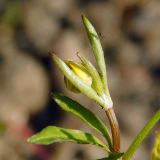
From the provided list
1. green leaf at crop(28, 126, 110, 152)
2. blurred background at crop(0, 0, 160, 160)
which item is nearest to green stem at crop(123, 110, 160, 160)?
green leaf at crop(28, 126, 110, 152)

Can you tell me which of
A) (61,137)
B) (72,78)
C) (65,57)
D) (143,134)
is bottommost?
(143,134)

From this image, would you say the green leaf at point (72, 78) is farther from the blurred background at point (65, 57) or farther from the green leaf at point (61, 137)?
the blurred background at point (65, 57)

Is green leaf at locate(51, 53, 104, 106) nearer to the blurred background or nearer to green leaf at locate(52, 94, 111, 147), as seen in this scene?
green leaf at locate(52, 94, 111, 147)

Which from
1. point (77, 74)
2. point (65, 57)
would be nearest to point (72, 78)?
point (77, 74)

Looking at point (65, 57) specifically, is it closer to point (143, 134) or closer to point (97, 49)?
point (97, 49)

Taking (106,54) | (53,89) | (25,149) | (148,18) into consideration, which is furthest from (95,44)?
(148,18)
